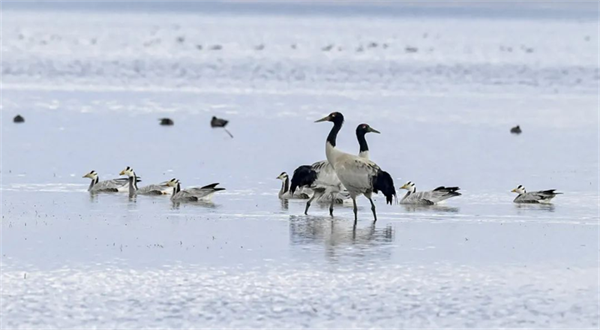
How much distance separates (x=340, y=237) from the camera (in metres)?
17.4

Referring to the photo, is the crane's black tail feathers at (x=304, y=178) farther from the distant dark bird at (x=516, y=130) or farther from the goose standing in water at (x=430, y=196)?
the distant dark bird at (x=516, y=130)

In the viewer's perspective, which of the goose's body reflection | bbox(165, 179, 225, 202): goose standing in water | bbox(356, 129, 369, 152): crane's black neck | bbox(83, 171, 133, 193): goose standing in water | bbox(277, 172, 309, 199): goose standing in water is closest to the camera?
the goose's body reflection

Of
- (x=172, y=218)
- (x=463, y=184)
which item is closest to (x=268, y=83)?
(x=463, y=184)

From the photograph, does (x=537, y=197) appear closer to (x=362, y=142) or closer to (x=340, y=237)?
(x=362, y=142)

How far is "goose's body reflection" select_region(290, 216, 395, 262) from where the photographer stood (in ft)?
53.2

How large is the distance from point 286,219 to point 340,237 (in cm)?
182

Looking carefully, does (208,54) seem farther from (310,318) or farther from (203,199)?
(310,318)

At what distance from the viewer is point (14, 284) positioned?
45.8 ft

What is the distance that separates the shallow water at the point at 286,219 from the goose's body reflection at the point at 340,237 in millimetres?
40

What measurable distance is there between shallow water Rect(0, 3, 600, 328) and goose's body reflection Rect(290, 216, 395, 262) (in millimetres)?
40

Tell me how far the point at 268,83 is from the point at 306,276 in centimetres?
3902

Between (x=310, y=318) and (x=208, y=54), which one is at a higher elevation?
(x=208, y=54)

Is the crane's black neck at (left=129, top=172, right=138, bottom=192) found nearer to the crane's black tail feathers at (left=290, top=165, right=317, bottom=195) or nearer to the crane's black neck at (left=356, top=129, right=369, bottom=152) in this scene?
the crane's black tail feathers at (left=290, top=165, right=317, bottom=195)

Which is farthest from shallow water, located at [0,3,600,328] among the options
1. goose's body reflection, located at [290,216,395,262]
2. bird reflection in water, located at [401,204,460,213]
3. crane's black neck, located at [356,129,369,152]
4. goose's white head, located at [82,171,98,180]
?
crane's black neck, located at [356,129,369,152]
